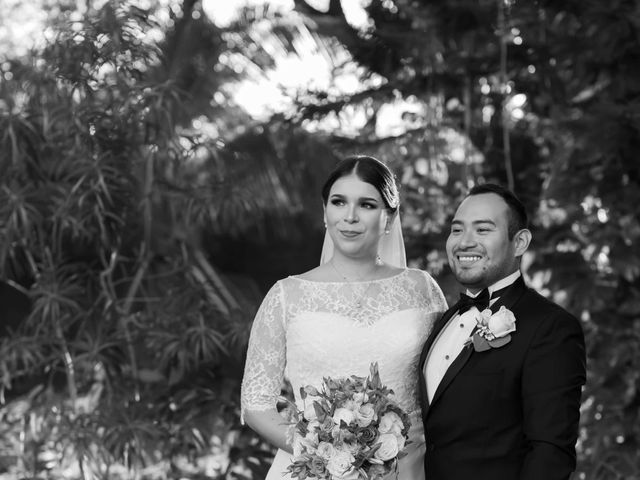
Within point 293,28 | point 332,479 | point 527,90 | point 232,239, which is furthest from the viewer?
point 232,239

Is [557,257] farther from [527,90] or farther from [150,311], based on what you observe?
[150,311]

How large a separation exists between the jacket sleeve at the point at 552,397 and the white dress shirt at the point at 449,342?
0.87 ft

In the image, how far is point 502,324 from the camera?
2.99 m

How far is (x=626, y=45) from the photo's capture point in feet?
17.6

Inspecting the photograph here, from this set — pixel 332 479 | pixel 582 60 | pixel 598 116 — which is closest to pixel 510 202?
pixel 332 479

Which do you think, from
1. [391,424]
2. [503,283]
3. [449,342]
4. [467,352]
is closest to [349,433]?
[391,424]

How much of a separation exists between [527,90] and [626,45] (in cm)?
94

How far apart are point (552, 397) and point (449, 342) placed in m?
0.52

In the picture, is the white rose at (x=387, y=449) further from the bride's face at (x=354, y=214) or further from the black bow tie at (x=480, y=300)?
the bride's face at (x=354, y=214)

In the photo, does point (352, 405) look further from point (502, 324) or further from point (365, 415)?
point (502, 324)

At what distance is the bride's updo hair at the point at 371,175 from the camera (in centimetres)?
360

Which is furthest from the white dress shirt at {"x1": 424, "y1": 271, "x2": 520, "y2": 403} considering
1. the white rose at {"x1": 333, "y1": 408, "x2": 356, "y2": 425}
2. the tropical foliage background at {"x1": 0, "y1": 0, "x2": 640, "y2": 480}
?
the tropical foliage background at {"x1": 0, "y1": 0, "x2": 640, "y2": 480}

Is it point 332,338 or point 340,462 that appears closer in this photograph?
point 340,462

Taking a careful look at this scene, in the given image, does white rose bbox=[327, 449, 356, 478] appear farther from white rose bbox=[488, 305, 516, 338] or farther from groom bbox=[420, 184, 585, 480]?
white rose bbox=[488, 305, 516, 338]
